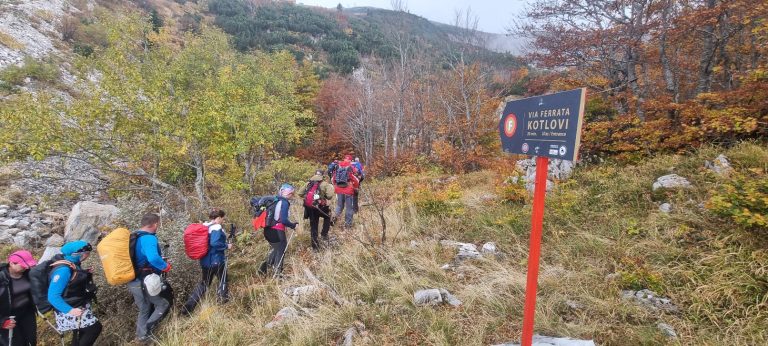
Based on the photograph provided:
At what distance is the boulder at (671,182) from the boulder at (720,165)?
0.38 meters

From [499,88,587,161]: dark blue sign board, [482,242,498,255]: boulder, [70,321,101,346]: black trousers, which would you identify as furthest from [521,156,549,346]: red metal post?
[70,321,101,346]: black trousers

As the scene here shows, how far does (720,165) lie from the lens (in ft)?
15.8

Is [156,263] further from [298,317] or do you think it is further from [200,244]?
[298,317]

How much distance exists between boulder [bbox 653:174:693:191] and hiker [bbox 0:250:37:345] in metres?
8.06

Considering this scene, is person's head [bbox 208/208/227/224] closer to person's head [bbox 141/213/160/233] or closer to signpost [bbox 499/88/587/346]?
person's head [bbox 141/213/160/233]

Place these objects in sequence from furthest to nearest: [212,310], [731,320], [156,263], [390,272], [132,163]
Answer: [132,163] < [390,272] < [212,310] < [156,263] < [731,320]

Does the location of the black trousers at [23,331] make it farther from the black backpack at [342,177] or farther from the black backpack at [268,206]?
the black backpack at [342,177]

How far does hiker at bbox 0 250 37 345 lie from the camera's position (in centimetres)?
327

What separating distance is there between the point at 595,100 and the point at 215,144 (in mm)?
10522

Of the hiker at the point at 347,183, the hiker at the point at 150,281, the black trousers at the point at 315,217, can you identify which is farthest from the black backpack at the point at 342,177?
the hiker at the point at 150,281

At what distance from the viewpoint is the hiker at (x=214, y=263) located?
14.7 ft

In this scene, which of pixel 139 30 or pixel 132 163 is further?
pixel 139 30

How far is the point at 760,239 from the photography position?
3.19 metres

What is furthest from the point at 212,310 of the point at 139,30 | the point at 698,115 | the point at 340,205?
the point at 139,30
